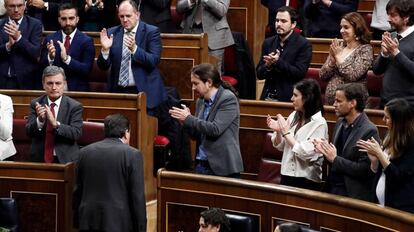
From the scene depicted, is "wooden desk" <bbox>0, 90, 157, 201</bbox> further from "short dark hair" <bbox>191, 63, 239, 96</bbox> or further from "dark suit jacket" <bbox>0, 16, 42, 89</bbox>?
"short dark hair" <bbox>191, 63, 239, 96</bbox>

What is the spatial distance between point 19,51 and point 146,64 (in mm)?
740

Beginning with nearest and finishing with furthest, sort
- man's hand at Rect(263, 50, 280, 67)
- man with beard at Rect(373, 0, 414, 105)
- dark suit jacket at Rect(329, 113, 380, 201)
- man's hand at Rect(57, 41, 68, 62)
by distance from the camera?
1. dark suit jacket at Rect(329, 113, 380, 201)
2. man with beard at Rect(373, 0, 414, 105)
3. man's hand at Rect(263, 50, 280, 67)
4. man's hand at Rect(57, 41, 68, 62)

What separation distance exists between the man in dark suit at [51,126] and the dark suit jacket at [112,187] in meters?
0.45

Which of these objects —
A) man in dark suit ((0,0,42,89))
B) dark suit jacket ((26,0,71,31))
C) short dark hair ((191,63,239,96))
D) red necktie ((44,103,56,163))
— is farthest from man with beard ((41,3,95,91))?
short dark hair ((191,63,239,96))

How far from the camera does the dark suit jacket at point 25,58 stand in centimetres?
509

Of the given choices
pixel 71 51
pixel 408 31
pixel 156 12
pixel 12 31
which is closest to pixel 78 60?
pixel 71 51

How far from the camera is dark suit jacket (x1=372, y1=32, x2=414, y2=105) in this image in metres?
4.09

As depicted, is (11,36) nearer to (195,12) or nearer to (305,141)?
(195,12)

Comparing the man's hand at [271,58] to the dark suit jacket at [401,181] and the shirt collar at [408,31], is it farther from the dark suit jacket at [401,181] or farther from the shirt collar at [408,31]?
the dark suit jacket at [401,181]

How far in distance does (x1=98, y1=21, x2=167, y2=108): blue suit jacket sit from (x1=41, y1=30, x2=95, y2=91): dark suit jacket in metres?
0.15

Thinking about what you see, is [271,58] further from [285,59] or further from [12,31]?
[12,31]

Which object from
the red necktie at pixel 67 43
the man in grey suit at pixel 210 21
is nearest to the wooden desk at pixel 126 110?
the red necktie at pixel 67 43

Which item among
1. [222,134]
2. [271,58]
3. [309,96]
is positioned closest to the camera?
[309,96]

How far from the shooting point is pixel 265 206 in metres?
3.71
